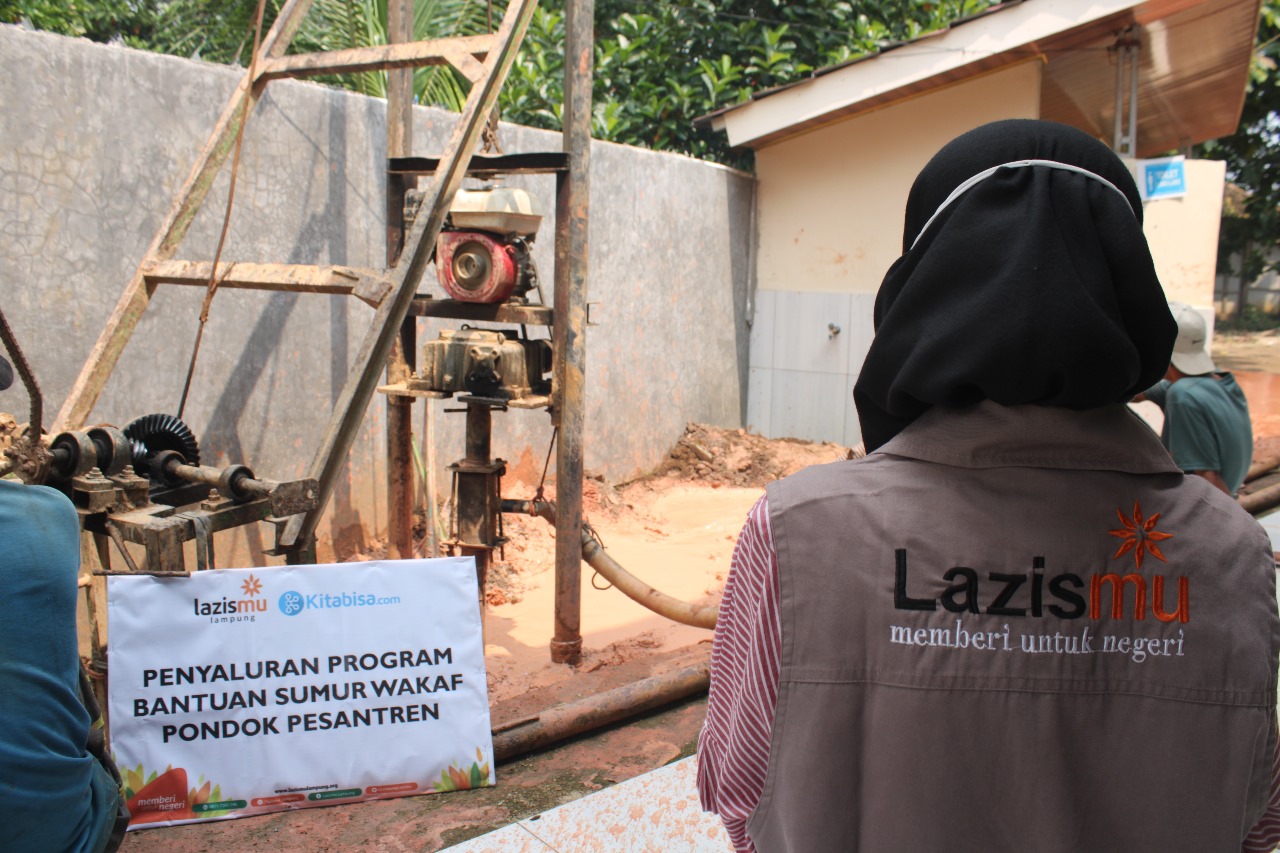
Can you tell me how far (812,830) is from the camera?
1190 millimetres

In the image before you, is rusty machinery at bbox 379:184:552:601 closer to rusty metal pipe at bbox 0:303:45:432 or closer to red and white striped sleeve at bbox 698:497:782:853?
rusty metal pipe at bbox 0:303:45:432

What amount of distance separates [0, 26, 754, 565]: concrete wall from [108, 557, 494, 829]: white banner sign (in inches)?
97.7

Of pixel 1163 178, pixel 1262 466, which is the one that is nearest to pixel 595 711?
pixel 1262 466

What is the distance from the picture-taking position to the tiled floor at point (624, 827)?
96.9 inches

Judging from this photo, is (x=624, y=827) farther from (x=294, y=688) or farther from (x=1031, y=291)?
(x=1031, y=291)

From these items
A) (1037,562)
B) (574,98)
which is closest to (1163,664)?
(1037,562)

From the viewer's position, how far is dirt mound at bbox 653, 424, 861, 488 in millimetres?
8766

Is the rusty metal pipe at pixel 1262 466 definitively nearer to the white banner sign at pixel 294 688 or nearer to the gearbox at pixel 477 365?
the gearbox at pixel 477 365

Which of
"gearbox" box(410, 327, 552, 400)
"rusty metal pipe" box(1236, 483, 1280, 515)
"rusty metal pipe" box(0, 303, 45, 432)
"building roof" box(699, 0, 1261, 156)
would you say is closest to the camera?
"rusty metal pipe" box(0, 303, 45, 432)

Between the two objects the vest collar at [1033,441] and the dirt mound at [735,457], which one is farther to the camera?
the dirt mound at [735,457]

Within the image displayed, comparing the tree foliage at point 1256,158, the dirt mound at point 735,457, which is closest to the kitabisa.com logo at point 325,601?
the dirt mound at point 735,457

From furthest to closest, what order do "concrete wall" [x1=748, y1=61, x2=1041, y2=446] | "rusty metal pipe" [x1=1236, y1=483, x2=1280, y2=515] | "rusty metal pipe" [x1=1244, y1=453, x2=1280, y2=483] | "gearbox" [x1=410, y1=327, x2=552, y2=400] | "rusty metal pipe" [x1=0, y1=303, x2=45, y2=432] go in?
"concrete wall" [x1=748, y1=61, x2=1041, y2=446] → "rusty metal pipe" [x1=1244, y1=453, x2=1280, y2=483] → "rusty metal pipe" [x1=1236, y1=483, x2=1280, y2=515] → "gearbox" [x1=410, y1=327, x2=552, y2=400] → "rusty metal pipe" [x1=0, y1=303, x2=45, y2=432]

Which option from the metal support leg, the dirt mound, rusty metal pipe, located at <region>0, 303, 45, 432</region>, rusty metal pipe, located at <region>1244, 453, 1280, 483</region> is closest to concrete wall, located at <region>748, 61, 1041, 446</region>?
the dirt mound

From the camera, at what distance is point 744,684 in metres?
1.28
